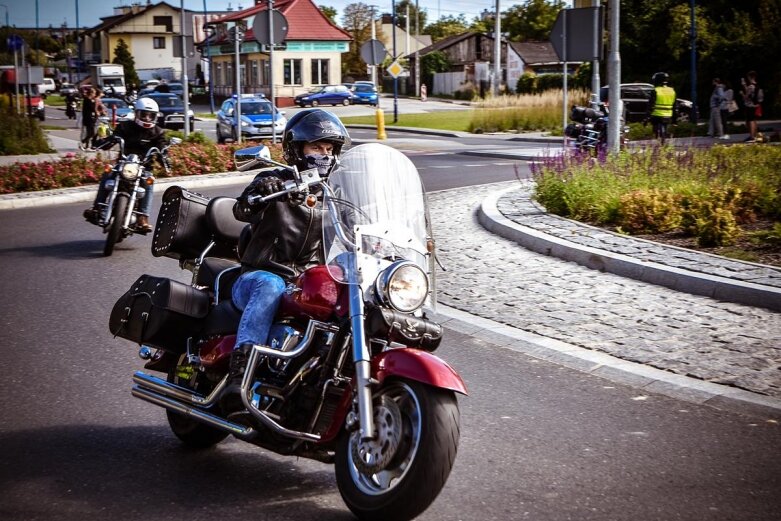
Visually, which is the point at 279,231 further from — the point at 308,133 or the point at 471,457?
the point at 471,457

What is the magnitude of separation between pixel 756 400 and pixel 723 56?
38.0 meters

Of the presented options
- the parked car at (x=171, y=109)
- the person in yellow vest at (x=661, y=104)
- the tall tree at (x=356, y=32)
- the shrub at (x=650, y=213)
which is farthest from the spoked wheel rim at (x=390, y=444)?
the tall tree at (x=356, y=32)

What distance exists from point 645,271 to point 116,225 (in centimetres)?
609

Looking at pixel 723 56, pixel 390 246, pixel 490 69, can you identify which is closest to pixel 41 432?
pixel 390 246

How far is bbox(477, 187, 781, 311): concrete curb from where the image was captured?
8.12 meters

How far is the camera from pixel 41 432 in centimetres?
554

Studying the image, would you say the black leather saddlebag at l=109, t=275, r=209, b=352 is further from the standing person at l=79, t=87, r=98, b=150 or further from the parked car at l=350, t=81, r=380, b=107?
the parked car at l=350, t=81, r=380, b=107

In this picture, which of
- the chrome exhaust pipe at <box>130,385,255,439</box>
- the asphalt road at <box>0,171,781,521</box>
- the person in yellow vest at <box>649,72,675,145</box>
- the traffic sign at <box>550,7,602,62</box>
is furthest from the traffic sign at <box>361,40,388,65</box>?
the chrome exhaust pipe at <box>130,385,255,439</box>

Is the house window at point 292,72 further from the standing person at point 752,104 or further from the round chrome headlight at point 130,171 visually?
the round chrome headlight at point 130,171

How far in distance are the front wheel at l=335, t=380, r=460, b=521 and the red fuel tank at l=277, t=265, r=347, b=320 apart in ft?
1.42

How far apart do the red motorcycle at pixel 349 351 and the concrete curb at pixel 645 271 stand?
4.55 meters

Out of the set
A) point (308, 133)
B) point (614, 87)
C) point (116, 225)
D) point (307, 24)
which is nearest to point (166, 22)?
point (307, 24)

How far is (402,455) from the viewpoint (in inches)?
157

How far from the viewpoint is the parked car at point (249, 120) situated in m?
33.3
